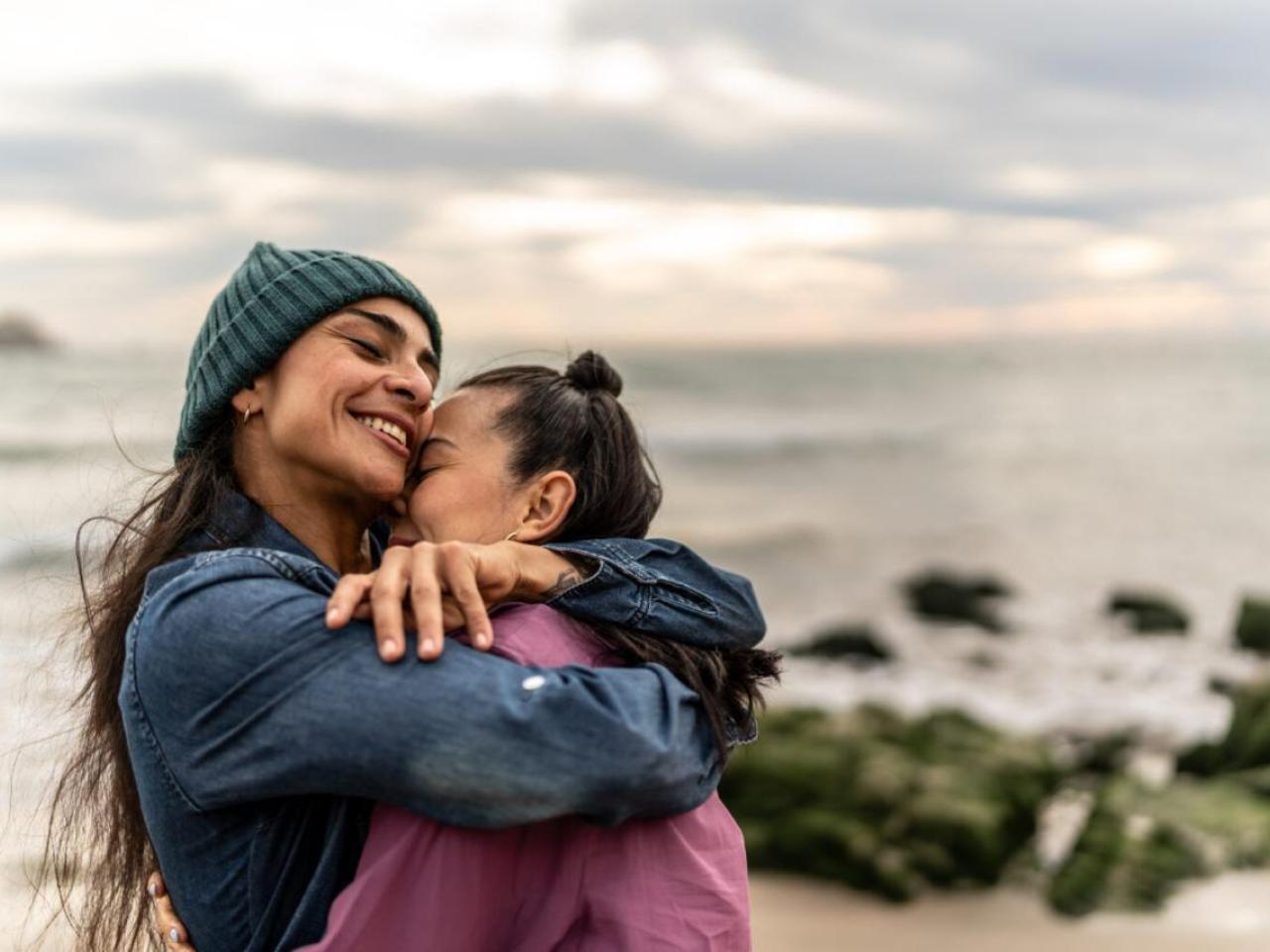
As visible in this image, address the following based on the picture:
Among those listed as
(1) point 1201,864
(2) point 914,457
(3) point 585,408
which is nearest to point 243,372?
(3) point 585,408

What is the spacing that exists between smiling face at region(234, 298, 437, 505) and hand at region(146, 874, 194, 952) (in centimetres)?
74

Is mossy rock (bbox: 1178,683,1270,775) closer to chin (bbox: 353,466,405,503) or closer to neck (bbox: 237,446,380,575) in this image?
neck (bbox: 237,446,380,575)

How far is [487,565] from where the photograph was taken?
6.70ft

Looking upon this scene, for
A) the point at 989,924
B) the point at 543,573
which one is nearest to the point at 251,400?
the point at 543,573

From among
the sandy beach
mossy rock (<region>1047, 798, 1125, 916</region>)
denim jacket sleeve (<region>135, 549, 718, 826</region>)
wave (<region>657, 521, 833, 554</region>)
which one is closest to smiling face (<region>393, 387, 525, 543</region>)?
denim jacket sleeve (<region>135, 549, 718, 826</region>)

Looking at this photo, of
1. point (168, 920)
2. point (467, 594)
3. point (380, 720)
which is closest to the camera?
point (380, 720)

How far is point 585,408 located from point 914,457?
1004 inches

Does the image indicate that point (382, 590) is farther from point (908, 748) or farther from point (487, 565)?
point (908, 748)

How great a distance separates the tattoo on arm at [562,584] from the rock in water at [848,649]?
1081 cm

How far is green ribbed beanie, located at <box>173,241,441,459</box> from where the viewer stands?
253 centimetres

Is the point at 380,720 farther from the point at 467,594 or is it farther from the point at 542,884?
the point at 542,884

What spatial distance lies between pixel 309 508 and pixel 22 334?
28.6 meters

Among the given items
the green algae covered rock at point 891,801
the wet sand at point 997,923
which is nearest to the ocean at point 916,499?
the green algae covered rock at point 891,801

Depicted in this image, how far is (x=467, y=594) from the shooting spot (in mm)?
1939
